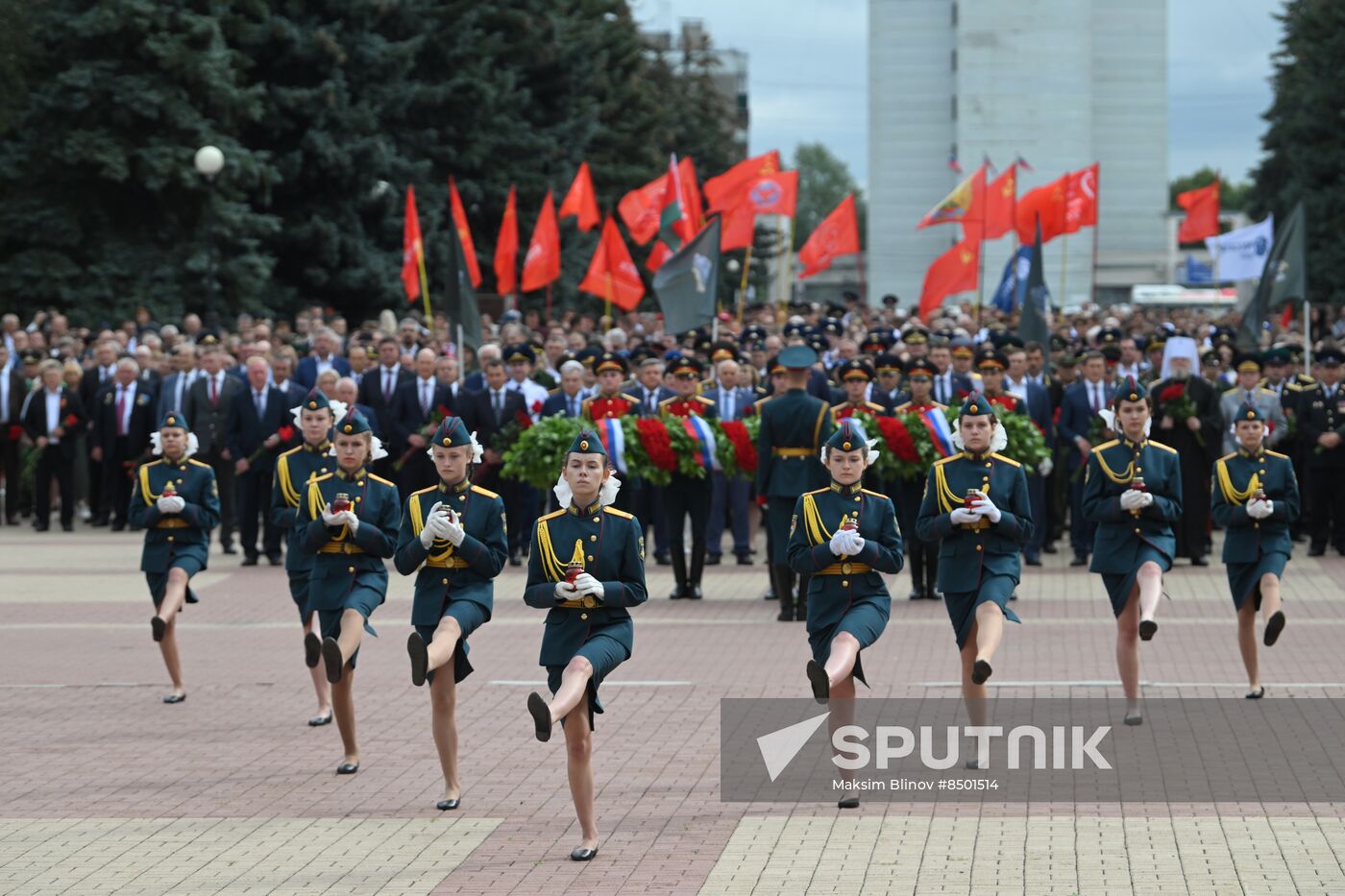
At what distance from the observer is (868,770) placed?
10.7 metres

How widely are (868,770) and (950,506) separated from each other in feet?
4.83

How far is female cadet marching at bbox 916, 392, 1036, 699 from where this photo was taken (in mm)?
10555

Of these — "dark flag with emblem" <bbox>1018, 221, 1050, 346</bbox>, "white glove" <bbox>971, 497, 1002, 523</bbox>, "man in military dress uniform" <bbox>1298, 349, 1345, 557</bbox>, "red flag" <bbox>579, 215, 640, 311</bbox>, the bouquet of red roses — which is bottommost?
"man in military dress uniform" <bbox>1298, 349, 1345, 557</bbox>

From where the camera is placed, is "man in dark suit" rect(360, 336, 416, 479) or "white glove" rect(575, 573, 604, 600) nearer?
"white glove" rect(575, 573, 604, 600)

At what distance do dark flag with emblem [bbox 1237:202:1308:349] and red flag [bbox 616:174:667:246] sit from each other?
10.5m

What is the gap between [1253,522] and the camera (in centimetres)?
1263

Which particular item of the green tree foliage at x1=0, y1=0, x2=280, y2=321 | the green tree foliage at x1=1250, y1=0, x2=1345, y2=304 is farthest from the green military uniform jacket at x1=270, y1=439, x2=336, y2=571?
the green tree foliage at x1=1250, y1=0, x2=1345, y2=304

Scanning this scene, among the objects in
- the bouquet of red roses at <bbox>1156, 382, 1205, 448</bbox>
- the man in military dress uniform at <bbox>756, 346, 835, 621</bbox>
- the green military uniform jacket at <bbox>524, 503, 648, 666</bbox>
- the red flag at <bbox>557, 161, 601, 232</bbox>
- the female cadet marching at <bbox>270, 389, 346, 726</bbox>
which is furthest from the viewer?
the red flag at <bbox>557, 161, 601, 232</bbox>

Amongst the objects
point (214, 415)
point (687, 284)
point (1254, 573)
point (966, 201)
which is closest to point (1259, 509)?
point (1254, 573)

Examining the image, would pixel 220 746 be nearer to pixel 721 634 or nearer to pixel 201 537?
pixel 201 537

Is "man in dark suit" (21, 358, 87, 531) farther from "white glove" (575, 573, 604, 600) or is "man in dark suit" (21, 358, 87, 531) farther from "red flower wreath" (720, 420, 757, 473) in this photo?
"white glove" (575, 573, 604, 600)

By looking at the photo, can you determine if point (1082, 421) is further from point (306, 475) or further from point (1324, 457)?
point (306, 475)

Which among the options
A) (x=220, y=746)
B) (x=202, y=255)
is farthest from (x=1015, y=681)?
(x=202, y=255)

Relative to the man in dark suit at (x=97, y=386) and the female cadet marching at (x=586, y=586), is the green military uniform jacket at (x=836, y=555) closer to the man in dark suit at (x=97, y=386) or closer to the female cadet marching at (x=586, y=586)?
the female cadet marching at (x=586, y=586)
